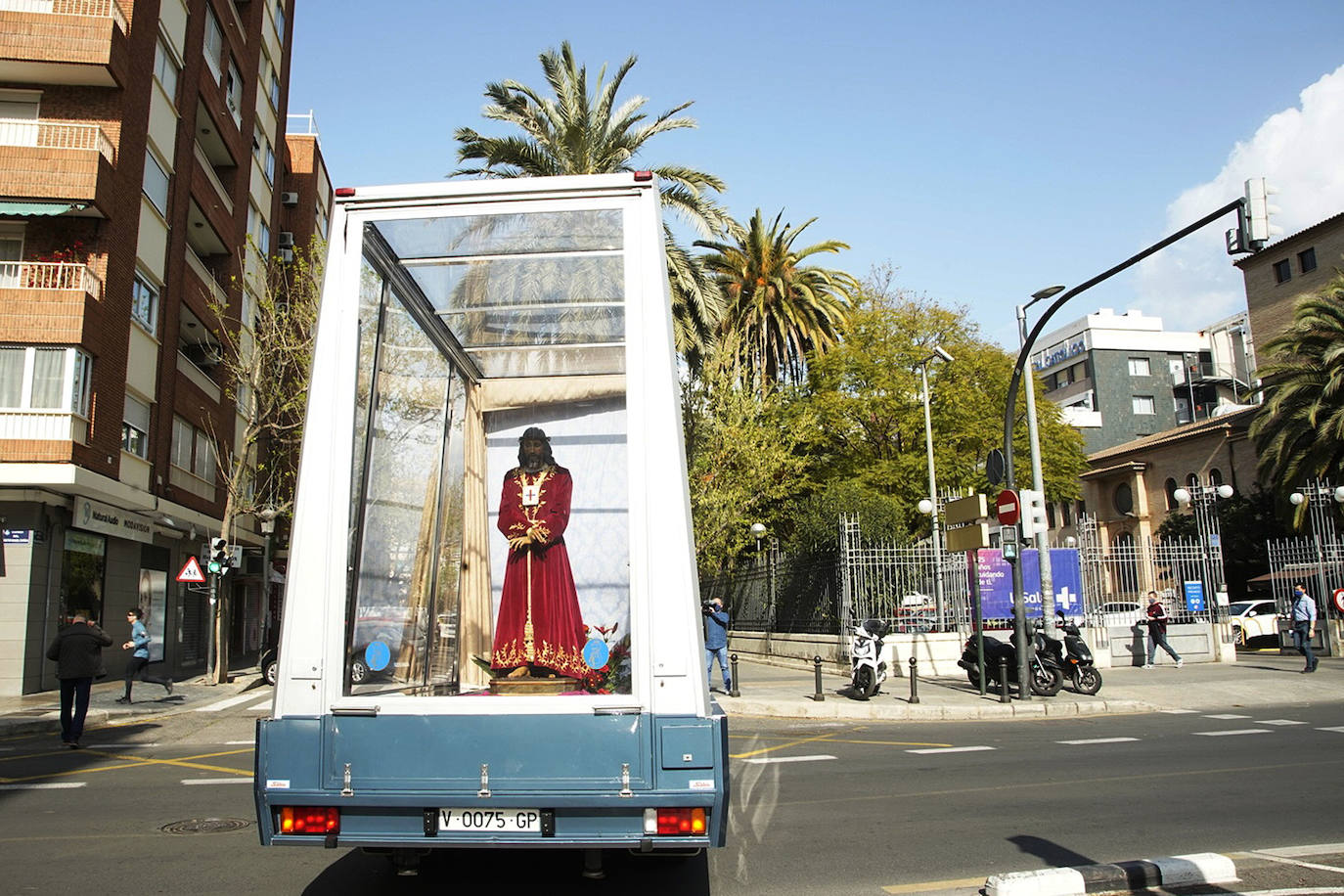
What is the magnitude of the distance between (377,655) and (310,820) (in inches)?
29.8

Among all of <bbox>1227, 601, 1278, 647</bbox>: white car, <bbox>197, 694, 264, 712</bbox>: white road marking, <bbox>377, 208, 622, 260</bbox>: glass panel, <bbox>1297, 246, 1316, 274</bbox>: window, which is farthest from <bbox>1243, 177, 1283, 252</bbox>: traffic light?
<bbox>1297, 246, 1316, 274</bbox>: window

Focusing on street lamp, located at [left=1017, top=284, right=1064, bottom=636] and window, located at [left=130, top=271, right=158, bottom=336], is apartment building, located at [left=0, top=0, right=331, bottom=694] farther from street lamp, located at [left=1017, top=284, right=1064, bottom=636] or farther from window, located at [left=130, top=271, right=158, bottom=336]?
street lamp, located at [left=1017, top=284, right=1064, bottom=636]

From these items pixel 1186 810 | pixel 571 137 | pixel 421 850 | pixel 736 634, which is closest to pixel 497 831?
pixel 421 850

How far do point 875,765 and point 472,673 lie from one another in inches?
230

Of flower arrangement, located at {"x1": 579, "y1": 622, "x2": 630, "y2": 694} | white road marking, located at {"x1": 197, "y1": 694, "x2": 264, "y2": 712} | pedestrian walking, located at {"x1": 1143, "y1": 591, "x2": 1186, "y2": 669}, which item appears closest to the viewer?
flower arrangement, located at {"x1": 579, "y1": 622, "x2": 630, "y2": 694}

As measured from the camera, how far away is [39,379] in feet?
62.8

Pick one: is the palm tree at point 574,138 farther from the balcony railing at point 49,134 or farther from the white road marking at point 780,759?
the white road marking at point 780,759

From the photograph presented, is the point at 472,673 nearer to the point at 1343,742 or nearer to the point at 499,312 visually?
the point at 499,312

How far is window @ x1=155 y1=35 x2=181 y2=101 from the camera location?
2362cm

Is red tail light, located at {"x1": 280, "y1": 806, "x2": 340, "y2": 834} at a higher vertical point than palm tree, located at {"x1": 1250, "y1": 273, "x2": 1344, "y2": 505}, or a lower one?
lower

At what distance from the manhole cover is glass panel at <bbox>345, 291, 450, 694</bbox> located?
10.9 ft

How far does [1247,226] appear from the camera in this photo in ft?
39.5

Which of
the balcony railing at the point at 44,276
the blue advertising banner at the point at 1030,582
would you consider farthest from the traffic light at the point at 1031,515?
the balcony railing at the point at 44,276

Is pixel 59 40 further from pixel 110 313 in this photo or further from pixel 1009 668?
pixel 1009 668
